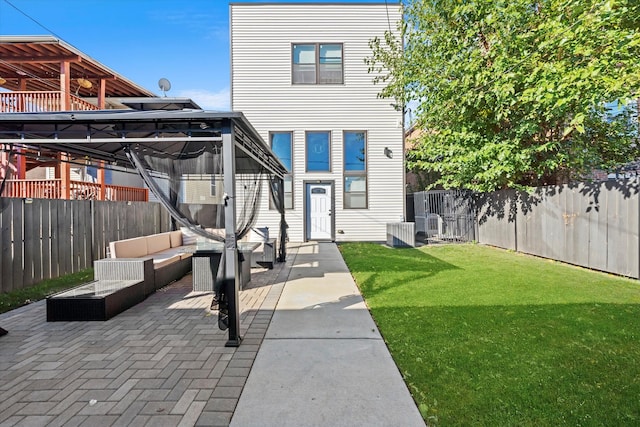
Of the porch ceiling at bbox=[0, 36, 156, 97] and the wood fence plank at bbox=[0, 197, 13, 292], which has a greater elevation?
the porch ceiling at bbox=[0, 36, 156, 97]

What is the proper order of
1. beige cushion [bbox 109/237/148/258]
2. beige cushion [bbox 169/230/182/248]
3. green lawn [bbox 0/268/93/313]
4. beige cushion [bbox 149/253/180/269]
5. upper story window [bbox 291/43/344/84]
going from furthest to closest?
upper story window [bbox 291/43/344/84] → beige cushion [bbox 169/230/182/248] → beige cushion [bbox 149/253/180/269] → beige cushion [bbox 109/237/148/258] → green lawn [bbox 0/268/93/313]

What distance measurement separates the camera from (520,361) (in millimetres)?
2982

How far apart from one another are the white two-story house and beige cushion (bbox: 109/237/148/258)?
5307 millimetres

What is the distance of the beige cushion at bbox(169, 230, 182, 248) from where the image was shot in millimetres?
8148

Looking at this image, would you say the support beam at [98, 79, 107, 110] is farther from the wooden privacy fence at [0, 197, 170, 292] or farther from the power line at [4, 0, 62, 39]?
the wooden privacy fence at [0, 197, 170, 292]

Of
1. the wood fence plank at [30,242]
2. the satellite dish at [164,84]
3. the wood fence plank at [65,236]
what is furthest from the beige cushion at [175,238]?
the satellite dish at [164,84]

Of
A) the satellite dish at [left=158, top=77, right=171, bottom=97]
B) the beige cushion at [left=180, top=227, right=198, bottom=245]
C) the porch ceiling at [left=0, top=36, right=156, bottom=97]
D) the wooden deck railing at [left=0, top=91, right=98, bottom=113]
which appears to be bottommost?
the beige cushion at [left=180, top=227, right=198, bottom=245]

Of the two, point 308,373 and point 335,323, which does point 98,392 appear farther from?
point 335,323

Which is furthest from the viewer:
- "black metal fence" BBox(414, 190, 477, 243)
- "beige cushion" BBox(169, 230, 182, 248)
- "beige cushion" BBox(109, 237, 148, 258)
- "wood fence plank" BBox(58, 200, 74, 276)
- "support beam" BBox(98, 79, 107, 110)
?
"black metal fence" BBox(414, 190, 477, 243)

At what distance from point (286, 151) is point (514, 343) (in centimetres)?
956

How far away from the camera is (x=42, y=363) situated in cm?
307

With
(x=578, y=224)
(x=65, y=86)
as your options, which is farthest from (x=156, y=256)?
(x=578, y=224)

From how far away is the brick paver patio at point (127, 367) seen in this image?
231 centimetres

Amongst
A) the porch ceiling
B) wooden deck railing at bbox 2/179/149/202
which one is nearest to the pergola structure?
wooden deck railing at bbox 2/179/149/202
